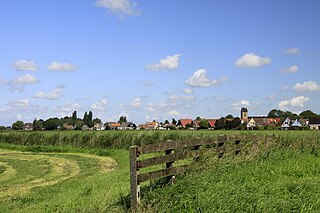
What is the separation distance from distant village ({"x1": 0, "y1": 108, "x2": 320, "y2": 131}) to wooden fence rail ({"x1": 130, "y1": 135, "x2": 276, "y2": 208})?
79943 mm

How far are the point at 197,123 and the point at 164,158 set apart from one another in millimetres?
116883

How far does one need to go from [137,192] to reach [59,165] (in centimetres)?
1757

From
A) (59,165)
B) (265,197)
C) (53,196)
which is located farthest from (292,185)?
(59,165)

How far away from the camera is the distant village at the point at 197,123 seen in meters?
99.0

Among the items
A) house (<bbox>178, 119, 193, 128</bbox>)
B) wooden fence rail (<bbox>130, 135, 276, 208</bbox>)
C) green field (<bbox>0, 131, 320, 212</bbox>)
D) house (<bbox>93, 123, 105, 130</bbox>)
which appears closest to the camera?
green field (<bbox>0, 131, 320, 212</bbox>)

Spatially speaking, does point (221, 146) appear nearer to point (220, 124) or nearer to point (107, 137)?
point (107, 137)

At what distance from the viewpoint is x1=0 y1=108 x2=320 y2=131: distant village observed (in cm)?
9904

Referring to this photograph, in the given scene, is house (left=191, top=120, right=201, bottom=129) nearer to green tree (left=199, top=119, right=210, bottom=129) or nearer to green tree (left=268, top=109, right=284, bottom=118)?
green tree (left=199, top=119, right=210, bottom=129)

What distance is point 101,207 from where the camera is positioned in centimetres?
804

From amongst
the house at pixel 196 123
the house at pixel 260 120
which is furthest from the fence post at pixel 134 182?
the house at pixel 260 120

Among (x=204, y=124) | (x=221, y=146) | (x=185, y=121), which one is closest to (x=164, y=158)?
(x=221, y=146)

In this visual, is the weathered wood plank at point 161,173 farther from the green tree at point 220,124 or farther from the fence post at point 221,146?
the green tree at point 220,124

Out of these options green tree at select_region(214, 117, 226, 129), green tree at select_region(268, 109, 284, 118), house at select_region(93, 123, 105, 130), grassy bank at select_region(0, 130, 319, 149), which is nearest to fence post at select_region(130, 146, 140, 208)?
grassy bank at select_region(0, 130, 319, 149)

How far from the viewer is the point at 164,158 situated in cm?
942
